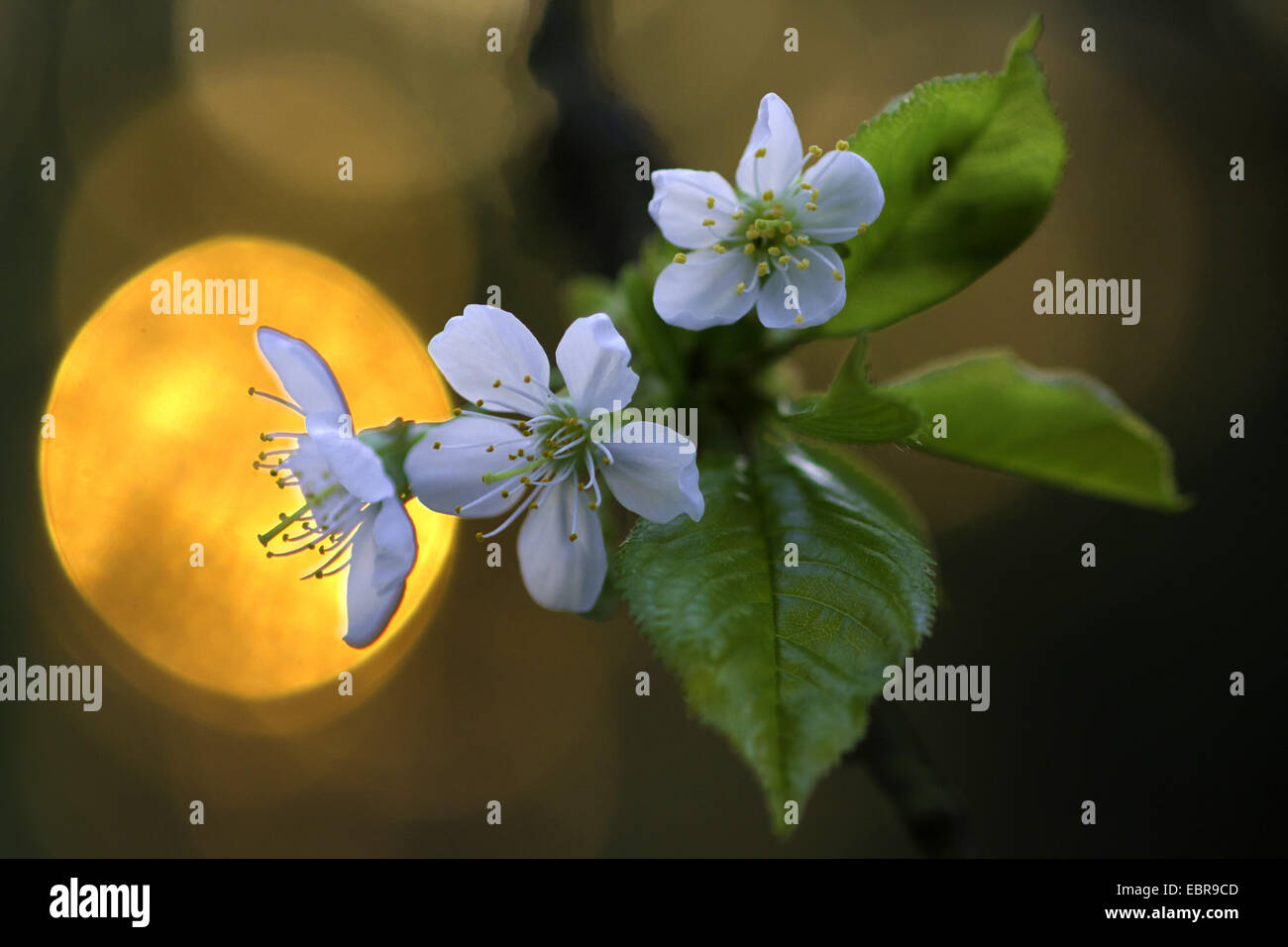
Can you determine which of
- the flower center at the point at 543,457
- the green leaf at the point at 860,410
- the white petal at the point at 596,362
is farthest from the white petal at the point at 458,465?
the green leaf at the point at 860,410

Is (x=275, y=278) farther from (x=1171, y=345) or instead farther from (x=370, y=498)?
(x=1171, y=345)

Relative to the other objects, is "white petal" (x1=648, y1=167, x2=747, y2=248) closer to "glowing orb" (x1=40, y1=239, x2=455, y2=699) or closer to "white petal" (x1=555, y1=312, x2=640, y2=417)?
"white petal" (x1=555, y1=312, x2=640, y2=417)

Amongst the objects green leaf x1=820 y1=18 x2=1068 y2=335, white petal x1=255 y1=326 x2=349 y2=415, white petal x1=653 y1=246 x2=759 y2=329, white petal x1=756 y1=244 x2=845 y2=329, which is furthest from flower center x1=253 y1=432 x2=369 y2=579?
green leaf x1=820 y1=18 x2=1068 y2=335

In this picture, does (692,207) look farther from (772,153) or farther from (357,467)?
(357,467)

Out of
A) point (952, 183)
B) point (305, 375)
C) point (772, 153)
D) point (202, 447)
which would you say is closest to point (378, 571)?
point (305, 375)

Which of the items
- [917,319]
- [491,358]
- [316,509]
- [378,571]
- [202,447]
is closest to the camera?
[378,571]

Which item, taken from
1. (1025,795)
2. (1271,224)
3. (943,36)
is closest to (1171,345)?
(1271,224)
